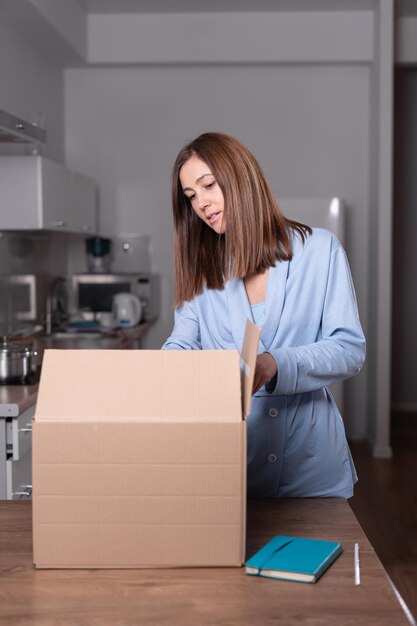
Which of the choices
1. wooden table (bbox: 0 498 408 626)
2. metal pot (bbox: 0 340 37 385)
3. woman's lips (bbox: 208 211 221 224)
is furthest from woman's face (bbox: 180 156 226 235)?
metal pot (bbox: 0 340 37 385)

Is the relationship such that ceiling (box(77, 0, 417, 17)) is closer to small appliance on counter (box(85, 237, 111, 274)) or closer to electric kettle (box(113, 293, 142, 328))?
small appliance on counter (box(85, 237, 111, 274))

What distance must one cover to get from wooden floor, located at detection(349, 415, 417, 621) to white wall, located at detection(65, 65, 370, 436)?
0.91 metres

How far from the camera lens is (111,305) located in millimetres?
5223

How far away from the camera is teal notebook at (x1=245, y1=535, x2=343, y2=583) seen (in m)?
1.14

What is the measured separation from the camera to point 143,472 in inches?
45.8

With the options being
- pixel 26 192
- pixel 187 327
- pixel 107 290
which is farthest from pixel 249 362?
pixel 107 290

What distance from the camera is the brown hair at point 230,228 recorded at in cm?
157

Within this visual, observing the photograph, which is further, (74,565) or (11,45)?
(11,45)

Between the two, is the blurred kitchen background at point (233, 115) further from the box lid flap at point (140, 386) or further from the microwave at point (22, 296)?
the box lid flap at point (140, 386)

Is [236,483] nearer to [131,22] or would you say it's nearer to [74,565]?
[74,565]

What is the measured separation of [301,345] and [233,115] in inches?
158

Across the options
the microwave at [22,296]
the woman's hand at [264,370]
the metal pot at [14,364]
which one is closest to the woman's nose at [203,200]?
the woman's hand at [264,370]

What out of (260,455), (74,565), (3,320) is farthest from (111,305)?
(74,565)

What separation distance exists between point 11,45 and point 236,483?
143 inches
